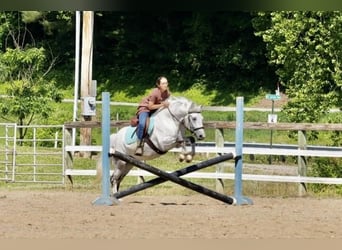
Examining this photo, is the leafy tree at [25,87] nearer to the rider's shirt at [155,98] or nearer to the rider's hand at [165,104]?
the rider's shirt at [155,98]

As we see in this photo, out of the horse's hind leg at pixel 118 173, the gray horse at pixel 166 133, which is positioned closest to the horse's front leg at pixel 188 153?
the gray horse at pixel 166 133

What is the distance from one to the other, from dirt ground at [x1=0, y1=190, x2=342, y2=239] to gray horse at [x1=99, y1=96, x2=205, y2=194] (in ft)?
1.55

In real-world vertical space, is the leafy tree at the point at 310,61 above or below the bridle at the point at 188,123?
above

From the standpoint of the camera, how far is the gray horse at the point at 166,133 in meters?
8.21

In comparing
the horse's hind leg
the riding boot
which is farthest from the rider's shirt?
the horse's hind leg

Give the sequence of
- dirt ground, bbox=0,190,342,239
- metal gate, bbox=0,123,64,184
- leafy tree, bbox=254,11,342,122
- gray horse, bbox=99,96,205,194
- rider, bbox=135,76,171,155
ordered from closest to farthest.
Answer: dirt ground, bbox=0,190,342,239 → rider, bbox=135,76,171,155 → gray horse, bbox=99,96,205,194 → metal gate, bbox=0,123,64,184 → leafy tree, bbox=254,11,342,122

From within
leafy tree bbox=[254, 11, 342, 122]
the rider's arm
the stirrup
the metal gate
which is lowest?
the metal gate

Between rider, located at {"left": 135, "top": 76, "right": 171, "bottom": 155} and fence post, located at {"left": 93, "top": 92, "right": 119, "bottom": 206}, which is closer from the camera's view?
fence post, located at {"left": 93, "top": 92, "right": 119, "bottom": 206}

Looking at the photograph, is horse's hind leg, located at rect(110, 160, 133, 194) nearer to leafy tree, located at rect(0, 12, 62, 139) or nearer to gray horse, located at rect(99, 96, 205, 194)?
gray horse, located at rect(99, 96, 205, 194)

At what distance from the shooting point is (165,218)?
685 centimetres

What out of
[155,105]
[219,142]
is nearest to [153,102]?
[155,105]

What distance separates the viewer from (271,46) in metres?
15.1

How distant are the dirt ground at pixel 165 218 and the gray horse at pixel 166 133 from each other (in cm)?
47

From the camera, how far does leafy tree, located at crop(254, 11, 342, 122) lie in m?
13.4
